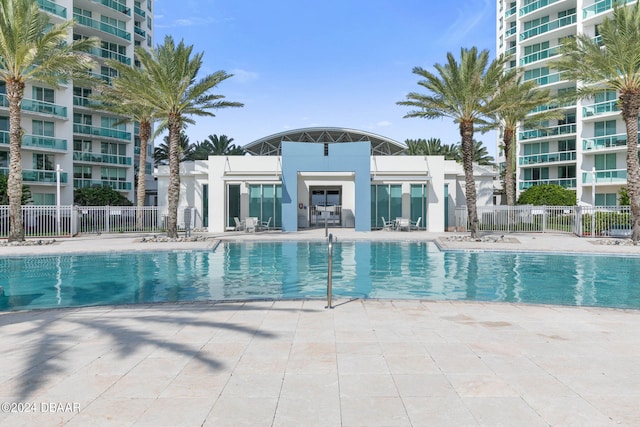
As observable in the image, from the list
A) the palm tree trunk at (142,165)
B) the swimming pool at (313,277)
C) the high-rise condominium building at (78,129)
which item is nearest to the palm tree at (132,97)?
the palm tree trunk at (142,165)

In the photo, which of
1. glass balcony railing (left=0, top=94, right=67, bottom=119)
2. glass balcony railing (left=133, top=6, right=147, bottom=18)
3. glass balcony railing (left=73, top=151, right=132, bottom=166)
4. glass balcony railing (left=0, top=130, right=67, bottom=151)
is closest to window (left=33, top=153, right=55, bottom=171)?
glass balcony railing (left=0, top=130, right=67, bottom=151)

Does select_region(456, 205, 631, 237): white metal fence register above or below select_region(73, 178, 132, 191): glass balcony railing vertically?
below

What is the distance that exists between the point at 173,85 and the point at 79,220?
10022mm

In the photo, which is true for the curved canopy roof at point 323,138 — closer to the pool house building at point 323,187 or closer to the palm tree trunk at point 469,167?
the pool house building at point 323,187

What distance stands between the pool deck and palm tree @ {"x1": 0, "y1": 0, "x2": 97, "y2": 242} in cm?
1484

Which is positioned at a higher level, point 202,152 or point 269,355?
point 202,152

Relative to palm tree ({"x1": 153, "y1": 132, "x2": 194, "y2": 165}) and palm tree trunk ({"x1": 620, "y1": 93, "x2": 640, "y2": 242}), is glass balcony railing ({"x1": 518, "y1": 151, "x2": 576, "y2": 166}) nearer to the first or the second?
palm tree trunk ({"x1": 620, "y1": 93, "x2": 640, "y2": 242})

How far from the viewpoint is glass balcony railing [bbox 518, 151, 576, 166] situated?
1553 inches

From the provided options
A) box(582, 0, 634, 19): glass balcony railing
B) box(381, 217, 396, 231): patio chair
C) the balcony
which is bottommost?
box(381, 217, 396, 231): patio chair

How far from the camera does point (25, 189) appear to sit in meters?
28.0

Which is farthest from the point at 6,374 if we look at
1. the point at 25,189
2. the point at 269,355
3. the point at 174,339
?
the point at 25,189

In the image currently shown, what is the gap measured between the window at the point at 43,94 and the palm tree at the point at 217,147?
12.7 metres

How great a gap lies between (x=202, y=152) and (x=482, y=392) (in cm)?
4015

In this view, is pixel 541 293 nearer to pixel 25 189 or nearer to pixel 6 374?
pixel 6 374
